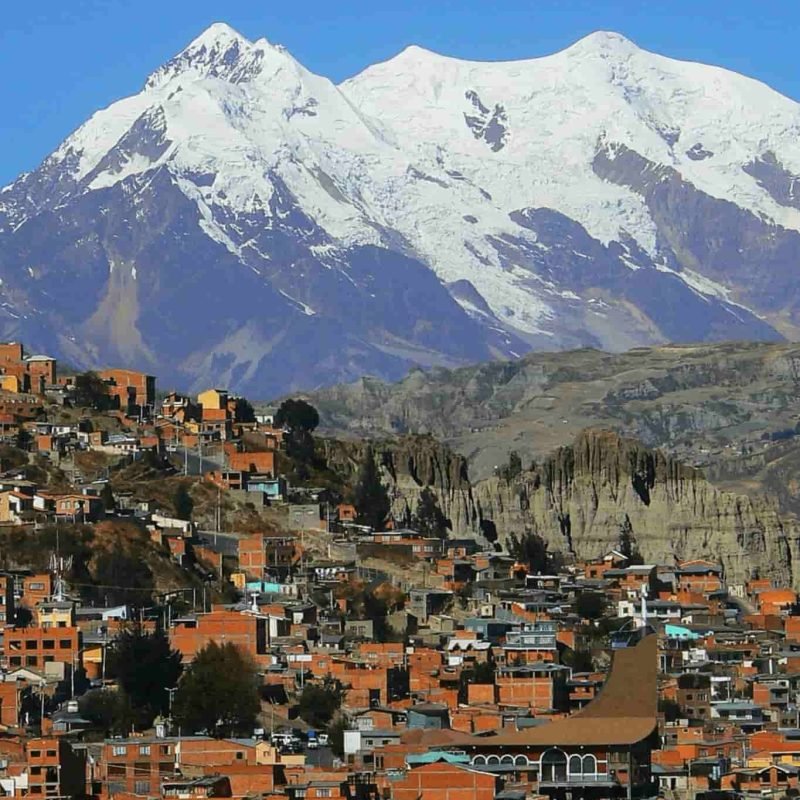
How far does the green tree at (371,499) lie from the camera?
438ft

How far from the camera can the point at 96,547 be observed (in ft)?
371

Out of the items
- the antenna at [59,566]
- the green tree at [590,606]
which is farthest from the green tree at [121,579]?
the green tree at [590,606]

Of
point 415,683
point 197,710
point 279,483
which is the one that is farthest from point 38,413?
point 197,710

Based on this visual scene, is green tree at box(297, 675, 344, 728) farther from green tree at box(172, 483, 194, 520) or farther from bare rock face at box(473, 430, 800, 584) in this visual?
bare rock face at box(473, 430, 800, 584)

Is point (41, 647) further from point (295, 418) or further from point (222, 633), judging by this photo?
point (295, 418)

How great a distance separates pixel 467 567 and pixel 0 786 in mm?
53871

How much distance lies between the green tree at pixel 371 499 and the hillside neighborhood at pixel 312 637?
7.9 inches

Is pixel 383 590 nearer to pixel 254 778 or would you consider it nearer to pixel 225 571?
pixel 225 571

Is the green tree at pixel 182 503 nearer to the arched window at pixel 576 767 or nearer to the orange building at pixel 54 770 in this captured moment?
the orange building at pixel 54 770

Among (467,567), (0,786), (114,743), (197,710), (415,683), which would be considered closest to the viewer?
(0,786)

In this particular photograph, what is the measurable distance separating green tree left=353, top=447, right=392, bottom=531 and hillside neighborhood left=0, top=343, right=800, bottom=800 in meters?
0.20

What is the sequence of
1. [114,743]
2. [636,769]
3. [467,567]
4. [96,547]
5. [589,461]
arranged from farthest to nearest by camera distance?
1. [589,461]
2. [467,567]
3. [96,547]
4. [114,743]
5. [636,769]

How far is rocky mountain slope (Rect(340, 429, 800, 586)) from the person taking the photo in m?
150

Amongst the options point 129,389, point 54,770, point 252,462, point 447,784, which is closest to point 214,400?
point 129,389
